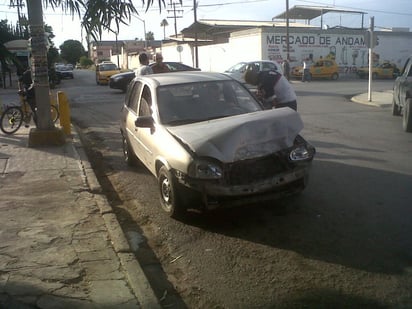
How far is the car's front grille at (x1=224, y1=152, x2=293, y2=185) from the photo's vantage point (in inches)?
195

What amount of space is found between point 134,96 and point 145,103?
0.84 meters

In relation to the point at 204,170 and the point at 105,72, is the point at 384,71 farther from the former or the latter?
the point at 204,170

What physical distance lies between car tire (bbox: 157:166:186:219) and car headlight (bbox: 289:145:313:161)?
1288 mm

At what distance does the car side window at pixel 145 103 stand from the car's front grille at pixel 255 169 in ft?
6.24

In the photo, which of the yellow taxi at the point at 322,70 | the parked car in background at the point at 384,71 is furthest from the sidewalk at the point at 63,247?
the parked car in background at the point at 384,71

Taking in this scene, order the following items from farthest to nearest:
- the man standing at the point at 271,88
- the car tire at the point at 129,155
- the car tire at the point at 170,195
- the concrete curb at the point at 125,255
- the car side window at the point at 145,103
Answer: the car tire at the point at 129,155
the man standing at the point at 271,88
the car side window at the point at 145,103
the car tire at the point at 170,195
the concrete curb at the point at 125,255

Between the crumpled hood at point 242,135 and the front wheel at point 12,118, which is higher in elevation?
the crumpled hood at point 242,135

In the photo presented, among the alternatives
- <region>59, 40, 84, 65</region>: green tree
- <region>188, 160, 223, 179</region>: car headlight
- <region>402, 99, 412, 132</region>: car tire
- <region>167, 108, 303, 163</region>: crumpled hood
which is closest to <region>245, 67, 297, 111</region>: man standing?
<region>167, 108, 303, 163</region>: crumpled hood

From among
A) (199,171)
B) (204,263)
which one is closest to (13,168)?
(199,171)

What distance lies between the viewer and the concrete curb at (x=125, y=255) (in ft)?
12.0

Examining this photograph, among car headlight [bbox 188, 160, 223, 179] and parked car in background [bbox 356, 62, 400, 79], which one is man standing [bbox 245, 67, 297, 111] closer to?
car headlight [bbox 188, 160, 223, 179]

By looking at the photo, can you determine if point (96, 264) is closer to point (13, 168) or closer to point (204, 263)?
point (204, 263)

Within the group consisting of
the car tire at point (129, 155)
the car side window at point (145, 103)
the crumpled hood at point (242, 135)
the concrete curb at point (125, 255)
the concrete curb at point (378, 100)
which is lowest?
the concrete curb at point (378, 100)

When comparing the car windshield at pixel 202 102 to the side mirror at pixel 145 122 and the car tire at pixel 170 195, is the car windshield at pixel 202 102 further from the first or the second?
the car tire at pixel 170 195
